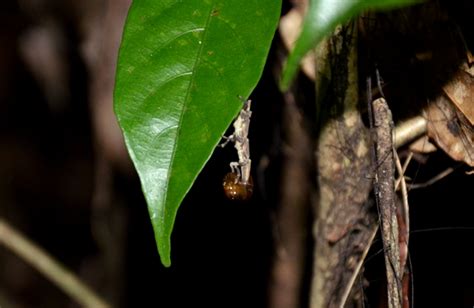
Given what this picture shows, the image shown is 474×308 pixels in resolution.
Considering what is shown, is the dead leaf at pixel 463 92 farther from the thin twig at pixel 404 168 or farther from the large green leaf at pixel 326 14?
the large green leaf at pixel 326 14

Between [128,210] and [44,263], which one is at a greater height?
[44,263]

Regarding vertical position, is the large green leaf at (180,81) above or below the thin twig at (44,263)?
above

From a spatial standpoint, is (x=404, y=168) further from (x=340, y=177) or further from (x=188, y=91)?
(x=188, y=91)

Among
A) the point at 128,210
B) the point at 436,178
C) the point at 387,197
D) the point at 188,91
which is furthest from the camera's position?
the point at 128,210

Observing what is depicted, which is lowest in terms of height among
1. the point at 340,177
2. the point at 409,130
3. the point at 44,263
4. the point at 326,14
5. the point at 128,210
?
the point at 128,210

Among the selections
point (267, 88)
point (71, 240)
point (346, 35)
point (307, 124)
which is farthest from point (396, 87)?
point (71, 240)

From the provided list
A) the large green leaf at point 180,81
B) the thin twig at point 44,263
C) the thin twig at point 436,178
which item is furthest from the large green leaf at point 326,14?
the thin twig at point 44,263

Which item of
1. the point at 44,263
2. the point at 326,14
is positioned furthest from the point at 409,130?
the point at 44,263

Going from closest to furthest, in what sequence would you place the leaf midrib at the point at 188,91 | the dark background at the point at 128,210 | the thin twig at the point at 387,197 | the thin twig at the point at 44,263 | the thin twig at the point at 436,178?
the leaf midrib at the point at 188,91, the thin twig at the point at 387,197, the thin twig at the point at 436,178, the dark background at the point at 128,210, the thin twig at the point at 44,263
